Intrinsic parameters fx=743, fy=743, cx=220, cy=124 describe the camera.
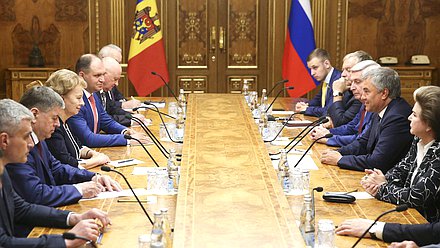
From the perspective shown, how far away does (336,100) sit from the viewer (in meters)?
6.75

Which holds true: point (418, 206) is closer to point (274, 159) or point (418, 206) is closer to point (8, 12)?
point (274, 159)

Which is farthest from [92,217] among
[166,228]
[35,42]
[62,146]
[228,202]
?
[35,42]

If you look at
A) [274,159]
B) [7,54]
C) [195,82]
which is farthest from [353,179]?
[7,54]

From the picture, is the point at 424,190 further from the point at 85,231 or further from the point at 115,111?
the point at 115,111

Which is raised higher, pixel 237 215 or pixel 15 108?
pixel 15 108

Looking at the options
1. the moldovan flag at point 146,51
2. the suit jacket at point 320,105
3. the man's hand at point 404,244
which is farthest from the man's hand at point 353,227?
the moldovan flag at point 146,51

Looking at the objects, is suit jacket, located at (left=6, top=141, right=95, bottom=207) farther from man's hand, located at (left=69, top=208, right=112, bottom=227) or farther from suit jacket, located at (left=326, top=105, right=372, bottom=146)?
suit jacket, located at (left=326, top=105, right=372, bottom=146)

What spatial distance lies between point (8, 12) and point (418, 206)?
774cm

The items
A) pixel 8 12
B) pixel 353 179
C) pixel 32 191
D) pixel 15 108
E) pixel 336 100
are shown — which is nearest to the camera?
pixel 15 108

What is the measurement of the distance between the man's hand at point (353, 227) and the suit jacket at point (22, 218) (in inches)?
48.4

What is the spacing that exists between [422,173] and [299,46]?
532 centimetres

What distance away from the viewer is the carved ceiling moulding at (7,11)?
1020 cm

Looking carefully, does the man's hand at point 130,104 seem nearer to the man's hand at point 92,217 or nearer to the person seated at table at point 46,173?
the person seated at table at point 46,173

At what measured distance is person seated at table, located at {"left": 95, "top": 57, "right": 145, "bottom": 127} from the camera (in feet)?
22.0
